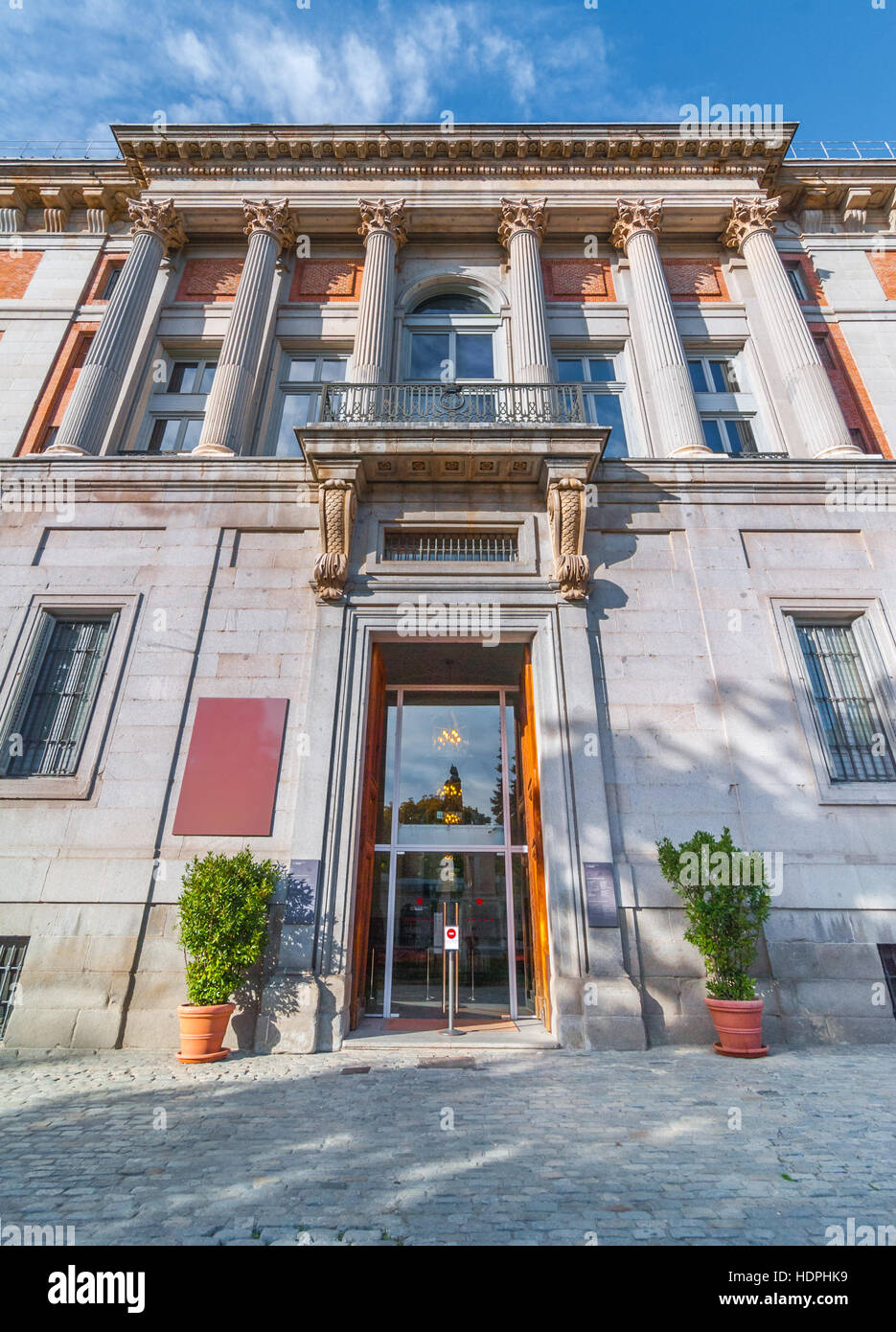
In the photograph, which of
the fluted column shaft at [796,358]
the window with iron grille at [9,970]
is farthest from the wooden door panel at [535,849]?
the fluted column shaft at [796,358]

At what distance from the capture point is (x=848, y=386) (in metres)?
14.6

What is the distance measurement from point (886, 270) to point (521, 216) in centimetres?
944

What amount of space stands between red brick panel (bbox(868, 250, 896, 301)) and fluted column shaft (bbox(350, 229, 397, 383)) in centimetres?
1225

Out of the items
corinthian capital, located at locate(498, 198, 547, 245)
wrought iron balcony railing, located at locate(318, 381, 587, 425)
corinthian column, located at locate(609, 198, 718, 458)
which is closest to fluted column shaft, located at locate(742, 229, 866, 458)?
corinthian column, located at locate(609, 198, 718, 458)

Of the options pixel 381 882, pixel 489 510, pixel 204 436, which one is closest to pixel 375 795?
pixel 381 882

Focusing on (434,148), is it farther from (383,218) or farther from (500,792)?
(500,792)

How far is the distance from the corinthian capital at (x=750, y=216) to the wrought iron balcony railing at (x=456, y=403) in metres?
7.49

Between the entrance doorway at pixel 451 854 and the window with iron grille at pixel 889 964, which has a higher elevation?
the entrance doorway at pixel 451 854

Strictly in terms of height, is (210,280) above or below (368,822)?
above

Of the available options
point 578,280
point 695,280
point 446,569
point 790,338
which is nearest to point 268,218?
point 578,280

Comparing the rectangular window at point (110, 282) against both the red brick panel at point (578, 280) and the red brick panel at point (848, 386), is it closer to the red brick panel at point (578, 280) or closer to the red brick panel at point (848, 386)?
the red brick panel at point (578, 280)

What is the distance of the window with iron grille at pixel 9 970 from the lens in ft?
28.8
